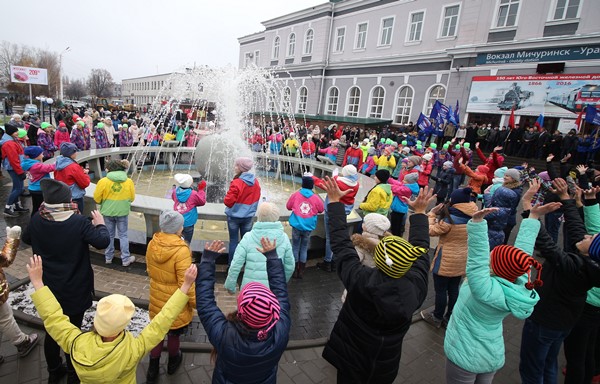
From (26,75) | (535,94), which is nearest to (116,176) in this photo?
(535,94)

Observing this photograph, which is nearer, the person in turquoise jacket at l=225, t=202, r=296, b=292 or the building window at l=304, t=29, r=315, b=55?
the person in turquoise jacket at l=225, t=202, r=296, b=292

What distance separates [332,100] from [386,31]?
28.0ft

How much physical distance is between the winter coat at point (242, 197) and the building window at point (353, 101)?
2860 centimetres

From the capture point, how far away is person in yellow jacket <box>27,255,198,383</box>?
76.8 inches

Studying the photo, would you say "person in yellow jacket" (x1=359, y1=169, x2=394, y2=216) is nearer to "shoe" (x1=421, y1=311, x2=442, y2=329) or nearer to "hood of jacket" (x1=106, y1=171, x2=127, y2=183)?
"shoe" (x1=421, y1=311, x2=442, y2=329)

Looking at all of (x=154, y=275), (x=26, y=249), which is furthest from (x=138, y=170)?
(x=154, y=275)

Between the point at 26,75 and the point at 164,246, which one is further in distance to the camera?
the point at 26,75

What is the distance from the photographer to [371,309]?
7.54 ft

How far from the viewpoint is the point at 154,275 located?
3.20 m

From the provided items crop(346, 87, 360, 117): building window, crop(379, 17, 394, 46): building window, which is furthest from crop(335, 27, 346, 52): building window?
crop(346, 87, 360, 117): building window

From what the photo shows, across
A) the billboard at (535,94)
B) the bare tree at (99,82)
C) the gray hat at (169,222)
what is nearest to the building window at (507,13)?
the billboard at (535,94)

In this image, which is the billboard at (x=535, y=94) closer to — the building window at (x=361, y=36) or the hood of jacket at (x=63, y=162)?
the building window at (x=361, y=36)

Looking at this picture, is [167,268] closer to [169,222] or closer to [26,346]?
[169,222]

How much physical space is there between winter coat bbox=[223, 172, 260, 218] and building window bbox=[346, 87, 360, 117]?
28603 millimetres
